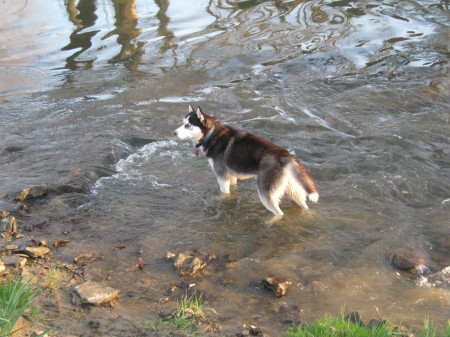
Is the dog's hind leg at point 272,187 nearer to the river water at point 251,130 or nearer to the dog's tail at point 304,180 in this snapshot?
the dog's tail at point 304,180

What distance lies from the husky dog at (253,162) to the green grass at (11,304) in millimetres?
3111

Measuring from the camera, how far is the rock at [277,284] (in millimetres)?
4707

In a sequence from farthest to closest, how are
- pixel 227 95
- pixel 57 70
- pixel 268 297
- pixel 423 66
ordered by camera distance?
pixel 57 70 < pixel 423 66 < pixel 227 95 < pixel 268 297

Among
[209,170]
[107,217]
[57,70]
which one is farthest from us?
[57,70]

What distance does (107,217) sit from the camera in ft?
20.3

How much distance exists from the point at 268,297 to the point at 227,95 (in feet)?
20.3

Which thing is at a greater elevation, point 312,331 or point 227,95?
point 312,331

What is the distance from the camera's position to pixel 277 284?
15.6ft

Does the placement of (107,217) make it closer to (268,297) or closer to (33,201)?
(33,201)

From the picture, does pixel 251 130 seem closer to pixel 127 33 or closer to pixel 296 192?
pixel 296 192

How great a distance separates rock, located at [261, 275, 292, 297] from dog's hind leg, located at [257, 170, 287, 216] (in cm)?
122

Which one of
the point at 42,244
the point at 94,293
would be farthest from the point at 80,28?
the point at 94,293

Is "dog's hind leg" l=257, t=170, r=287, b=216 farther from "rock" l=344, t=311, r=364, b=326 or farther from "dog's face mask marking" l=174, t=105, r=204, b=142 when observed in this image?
"rock" l=344, t=311, r=364, b=326

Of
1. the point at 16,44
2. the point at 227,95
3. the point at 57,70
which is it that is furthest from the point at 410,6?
the point at 16,44
